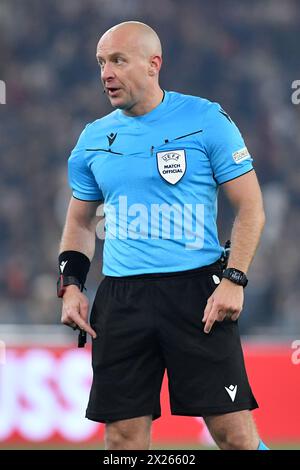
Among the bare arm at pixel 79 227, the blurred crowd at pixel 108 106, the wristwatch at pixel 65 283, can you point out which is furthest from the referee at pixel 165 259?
the blurred crowd at pixel 108 106

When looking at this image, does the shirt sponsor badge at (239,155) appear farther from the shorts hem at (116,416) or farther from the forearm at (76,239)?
the shorts hem at (116,416)

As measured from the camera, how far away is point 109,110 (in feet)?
36.3

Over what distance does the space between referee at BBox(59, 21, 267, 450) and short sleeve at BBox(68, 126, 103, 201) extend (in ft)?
0.38

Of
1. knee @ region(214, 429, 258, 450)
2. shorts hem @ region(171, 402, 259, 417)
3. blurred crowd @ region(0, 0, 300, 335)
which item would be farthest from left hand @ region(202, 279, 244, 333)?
blurred crowd @ region(0, 0, 300, 335)

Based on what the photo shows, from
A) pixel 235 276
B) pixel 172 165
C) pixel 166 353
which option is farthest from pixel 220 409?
pixel 172 165

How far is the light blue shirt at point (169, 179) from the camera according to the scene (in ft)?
14.1

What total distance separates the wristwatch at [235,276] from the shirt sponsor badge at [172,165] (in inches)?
16.8

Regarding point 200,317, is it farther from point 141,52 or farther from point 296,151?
point 296,151

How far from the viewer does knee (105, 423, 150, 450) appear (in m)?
4.34

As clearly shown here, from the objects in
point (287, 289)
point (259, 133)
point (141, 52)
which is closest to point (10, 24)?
point (259, 133)

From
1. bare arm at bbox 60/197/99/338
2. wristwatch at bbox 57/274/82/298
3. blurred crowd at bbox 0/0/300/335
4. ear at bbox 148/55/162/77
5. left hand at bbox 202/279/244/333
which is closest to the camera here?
left hand at bbox 202/279/244/333

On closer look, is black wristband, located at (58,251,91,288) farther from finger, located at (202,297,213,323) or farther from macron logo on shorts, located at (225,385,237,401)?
macron logo on shorts, located at (225,385,237,401)

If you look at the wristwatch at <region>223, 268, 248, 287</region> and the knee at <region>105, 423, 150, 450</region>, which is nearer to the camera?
the wristwatch at <region>223, 268, 248, 287</region>

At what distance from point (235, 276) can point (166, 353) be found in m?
0.43
